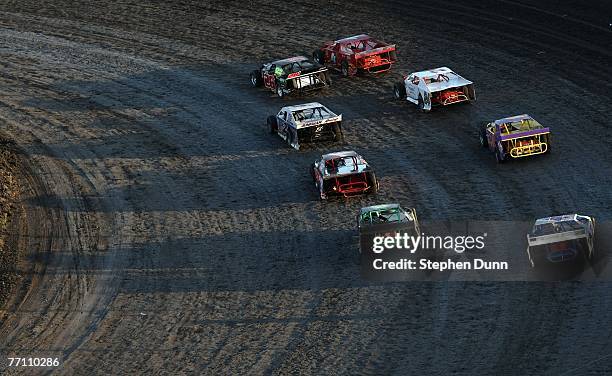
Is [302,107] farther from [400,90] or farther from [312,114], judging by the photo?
[400,90]

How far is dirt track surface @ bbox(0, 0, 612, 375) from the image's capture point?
3303cm

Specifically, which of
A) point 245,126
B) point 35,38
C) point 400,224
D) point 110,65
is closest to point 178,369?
point 400,224

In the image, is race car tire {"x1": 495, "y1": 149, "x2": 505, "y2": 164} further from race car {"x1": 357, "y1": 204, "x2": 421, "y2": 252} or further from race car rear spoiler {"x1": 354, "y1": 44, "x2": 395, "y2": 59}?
race car rear spoiler {"x1": 354, "y1": 44, "x2": 395, "y2": 59}

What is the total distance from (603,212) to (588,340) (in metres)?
8.64

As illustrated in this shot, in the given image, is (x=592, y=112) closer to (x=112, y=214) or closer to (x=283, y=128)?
(x=283, y=128)

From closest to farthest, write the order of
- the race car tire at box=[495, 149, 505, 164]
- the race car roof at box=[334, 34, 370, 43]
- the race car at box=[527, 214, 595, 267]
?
the race car at box=[527, 214, 595, 267] < the race car tire at box=[495, 149, 505, 164] < the race car roof at box=[334, 34, 370, 43]

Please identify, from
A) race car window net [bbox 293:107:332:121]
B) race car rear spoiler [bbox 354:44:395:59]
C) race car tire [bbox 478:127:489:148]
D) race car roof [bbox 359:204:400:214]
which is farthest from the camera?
race car rear spoiler [bbox 354:44:395:59]

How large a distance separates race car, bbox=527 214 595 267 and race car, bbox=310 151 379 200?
736cm

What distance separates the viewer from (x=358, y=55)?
54.2 m

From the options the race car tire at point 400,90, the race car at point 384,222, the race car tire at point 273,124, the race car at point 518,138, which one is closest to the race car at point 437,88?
the race car tire at point 400,90

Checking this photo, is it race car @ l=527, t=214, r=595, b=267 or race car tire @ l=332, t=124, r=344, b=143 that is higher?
race car @ l=527, t=214, r=595, b=267

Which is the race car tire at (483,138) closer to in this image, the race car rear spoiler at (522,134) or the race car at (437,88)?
the race car rear spoiler at (522,134)

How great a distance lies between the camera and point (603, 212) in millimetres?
39500

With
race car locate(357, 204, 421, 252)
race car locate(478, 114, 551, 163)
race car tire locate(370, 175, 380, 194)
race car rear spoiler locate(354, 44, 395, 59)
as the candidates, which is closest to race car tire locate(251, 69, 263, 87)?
race car rear spoiler locate(354, 44, 395, 59)
